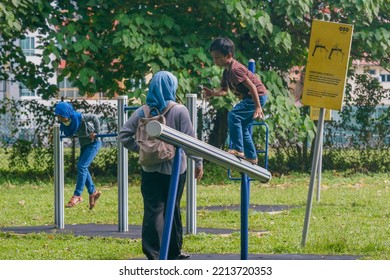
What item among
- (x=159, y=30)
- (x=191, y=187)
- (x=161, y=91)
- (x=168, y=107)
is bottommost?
(x=191, y=187)

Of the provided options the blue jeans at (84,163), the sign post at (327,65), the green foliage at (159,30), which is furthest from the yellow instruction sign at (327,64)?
the green foliage at (159,30)

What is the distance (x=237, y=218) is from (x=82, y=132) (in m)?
2.39

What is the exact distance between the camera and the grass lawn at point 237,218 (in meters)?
11.7

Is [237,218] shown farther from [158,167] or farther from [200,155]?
[200,155]

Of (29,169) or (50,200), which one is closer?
(50,200)

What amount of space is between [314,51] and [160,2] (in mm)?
11326

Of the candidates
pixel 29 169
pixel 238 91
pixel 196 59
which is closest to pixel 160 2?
pixel 196 59

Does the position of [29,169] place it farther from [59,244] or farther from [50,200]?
[59,244]

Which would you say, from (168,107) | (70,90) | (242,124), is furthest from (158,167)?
(70,90)

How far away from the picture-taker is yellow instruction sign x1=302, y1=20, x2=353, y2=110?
1164 cm

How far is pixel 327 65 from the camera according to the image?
11.7m

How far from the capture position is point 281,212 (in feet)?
54.1

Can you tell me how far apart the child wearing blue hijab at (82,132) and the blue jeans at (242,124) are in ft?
7.30

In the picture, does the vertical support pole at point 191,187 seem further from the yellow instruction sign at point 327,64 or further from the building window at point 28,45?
the building window at point 28,45
